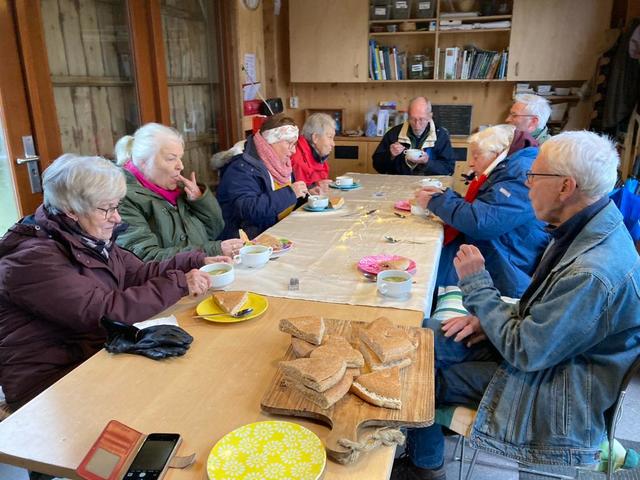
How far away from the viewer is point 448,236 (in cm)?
243

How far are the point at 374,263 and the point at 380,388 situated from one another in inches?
32.9

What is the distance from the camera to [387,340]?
1146 mm

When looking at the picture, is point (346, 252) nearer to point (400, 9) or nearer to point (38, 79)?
point (38, 79)

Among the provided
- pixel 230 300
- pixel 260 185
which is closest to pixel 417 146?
pixel 260 185

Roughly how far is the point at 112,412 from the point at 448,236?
1794 millimetres

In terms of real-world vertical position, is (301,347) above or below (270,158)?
below

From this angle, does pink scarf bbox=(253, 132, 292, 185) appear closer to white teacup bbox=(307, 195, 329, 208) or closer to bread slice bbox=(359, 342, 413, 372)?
white teacup bbox=(307, 195, 329, 208)

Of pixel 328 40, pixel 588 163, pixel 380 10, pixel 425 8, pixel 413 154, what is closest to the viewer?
pixel 588 163

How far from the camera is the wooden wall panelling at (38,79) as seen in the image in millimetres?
2434

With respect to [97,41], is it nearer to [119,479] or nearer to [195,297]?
[195,297]

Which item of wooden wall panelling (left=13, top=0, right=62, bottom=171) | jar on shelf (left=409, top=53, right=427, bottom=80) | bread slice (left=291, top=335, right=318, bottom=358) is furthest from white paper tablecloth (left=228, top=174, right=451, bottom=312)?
jar on shelf (left=409, top=53, right=427, bottom=80)

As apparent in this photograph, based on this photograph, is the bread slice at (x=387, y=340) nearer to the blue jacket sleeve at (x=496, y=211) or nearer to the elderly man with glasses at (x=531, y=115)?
the blue jacket sleeve at (x=496, y=211)

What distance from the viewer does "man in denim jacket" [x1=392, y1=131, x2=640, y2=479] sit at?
1.17 metres

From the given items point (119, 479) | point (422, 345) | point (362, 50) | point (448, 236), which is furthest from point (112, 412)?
point (362, 50)
